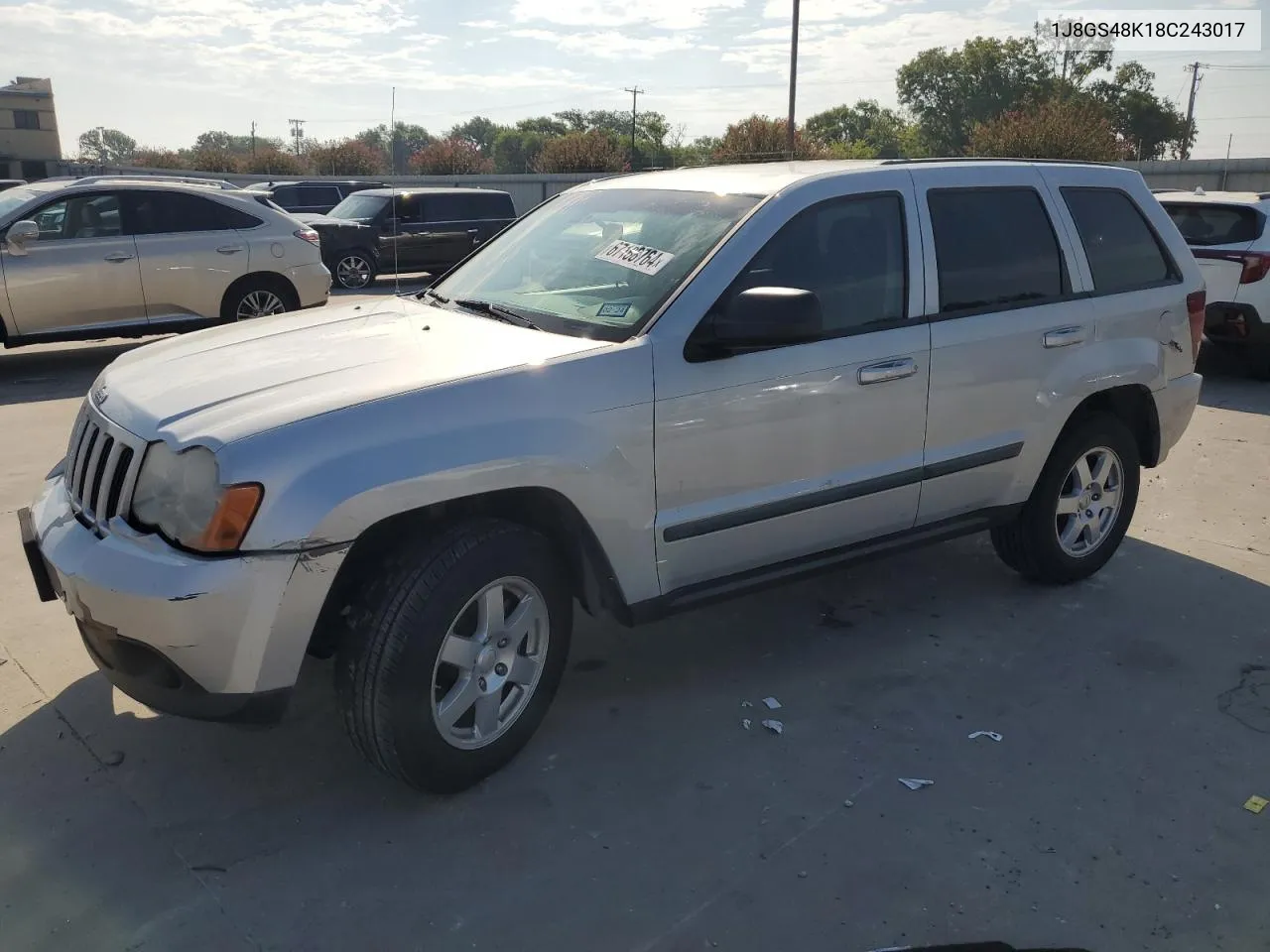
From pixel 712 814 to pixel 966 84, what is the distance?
100 meters

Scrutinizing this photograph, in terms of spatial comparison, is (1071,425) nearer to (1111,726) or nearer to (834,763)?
(1111,726)

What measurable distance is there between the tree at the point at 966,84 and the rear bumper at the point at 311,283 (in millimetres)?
85666

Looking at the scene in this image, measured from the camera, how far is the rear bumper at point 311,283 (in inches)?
412

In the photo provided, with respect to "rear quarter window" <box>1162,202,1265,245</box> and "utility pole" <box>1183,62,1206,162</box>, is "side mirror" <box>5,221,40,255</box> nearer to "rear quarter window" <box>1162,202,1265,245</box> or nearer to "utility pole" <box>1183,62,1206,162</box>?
"rear quarter window" <box>1162,202,1265,245</box>

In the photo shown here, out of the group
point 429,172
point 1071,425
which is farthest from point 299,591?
point 429,172

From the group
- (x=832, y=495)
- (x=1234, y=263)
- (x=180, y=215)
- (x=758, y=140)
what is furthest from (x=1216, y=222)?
(x=758, y=140)

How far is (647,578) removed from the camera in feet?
11.1

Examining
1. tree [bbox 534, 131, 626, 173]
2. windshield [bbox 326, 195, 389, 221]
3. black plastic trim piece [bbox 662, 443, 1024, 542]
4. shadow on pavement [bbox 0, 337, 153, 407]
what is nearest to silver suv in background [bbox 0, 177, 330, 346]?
shadow on pavement [bbox 0, 337, 153, 407]

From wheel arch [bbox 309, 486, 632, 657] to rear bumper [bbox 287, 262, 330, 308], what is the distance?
7903 millimetres

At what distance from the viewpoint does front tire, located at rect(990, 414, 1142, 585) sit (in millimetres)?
4555

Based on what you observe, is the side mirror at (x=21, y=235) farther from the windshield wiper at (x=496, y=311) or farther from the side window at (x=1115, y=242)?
the side window at (x=1115, y=242)

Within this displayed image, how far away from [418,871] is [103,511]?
52.4 inches

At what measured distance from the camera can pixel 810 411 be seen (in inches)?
142

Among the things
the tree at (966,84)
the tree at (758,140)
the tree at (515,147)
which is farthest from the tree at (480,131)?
the tree at (758,140)
